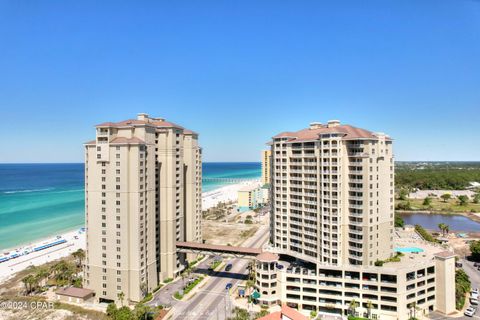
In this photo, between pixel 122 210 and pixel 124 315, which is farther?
pixel 122 210

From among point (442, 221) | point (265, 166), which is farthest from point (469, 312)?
point (265, 166)

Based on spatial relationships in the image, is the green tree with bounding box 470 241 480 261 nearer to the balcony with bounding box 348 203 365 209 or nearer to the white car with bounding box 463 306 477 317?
the white car with bounding box 463 306 477 317

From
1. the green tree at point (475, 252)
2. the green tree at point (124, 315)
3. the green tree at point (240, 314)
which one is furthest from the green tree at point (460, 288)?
the green tree at point (124, 315)

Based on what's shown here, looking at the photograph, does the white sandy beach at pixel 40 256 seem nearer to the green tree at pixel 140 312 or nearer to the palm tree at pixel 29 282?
the palm tree at pixel 29 282

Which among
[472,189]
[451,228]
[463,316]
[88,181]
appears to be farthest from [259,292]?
[472,189]

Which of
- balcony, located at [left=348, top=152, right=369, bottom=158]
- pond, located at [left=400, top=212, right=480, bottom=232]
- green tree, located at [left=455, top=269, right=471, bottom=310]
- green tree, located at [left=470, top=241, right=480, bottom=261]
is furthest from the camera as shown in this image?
pond, located at [left=400, top=212, right=480, bottom=232]

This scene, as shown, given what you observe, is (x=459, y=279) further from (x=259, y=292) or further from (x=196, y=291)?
(x=196, y=291)

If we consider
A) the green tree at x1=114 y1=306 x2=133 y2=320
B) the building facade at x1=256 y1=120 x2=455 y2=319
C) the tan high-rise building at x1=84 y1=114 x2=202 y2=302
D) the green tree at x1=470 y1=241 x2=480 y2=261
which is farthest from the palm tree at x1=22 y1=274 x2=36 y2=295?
the green tree at x1=470 y1=241 x2=480 y2=261

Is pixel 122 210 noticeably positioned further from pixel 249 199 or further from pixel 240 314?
pixel 249 199
